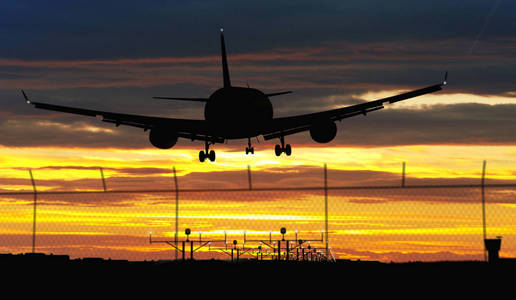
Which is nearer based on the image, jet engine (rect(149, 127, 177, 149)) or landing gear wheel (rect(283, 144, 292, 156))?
jet engine (rect(149, 127, 177, 149))

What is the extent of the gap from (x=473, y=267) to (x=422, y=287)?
357cm

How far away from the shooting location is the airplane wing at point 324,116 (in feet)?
172

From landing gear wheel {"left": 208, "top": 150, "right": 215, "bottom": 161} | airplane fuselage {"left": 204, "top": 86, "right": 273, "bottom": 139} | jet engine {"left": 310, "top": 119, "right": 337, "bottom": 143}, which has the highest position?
airplane fuselage {"left": 204, "top": 86, "right": 273, "bottom": 139}

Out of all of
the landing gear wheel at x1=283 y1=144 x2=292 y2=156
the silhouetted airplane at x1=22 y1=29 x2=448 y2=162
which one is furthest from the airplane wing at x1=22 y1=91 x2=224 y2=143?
the landing gear wheel at x1=283 y1=144 x2=292 y2=156

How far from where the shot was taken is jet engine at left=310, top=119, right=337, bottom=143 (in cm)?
5512

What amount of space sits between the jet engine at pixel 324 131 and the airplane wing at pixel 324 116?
13.3 inches

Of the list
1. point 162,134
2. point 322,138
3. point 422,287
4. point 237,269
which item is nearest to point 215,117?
point 162,134

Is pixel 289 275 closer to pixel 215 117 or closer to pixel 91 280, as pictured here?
pixel 91 280

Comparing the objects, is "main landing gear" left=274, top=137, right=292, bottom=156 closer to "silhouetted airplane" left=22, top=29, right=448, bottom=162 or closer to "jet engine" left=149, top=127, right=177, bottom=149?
"silhouetted airplane" left=22, top=29, right=448, bottom=162

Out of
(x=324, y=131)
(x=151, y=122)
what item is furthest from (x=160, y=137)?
(x=324, y=131)

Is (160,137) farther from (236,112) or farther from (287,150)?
(287,150)

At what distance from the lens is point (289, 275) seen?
23719mm

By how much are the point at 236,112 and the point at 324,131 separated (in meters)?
6.85

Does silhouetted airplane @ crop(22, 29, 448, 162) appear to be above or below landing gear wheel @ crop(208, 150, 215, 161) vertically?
above
